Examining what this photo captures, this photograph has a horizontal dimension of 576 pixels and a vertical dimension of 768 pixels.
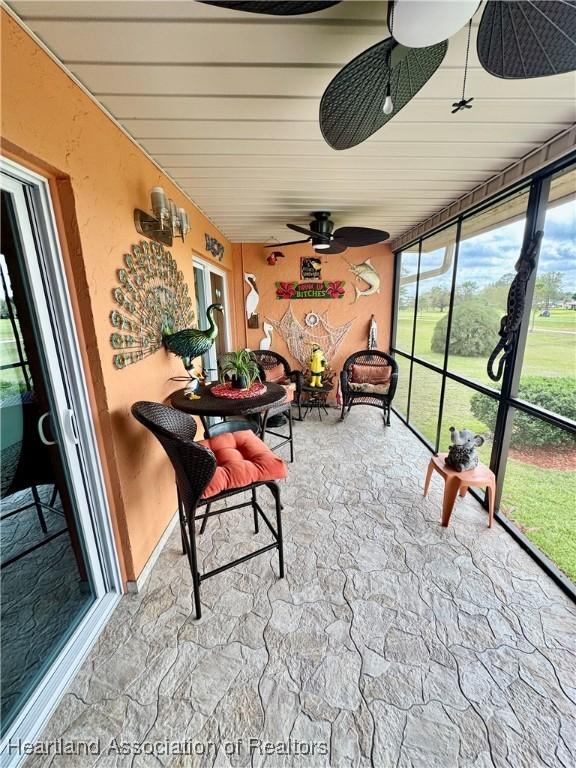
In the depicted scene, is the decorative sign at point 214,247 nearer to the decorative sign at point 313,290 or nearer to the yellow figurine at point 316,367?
the decorative sign at point 313,290

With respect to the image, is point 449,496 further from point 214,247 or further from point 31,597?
point 214,247

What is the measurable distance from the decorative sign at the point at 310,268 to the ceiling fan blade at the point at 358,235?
1.66 m

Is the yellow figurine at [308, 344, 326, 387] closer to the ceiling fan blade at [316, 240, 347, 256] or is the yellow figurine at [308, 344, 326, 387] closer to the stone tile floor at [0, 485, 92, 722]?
the ceiling fan blade at [316, 240, 347, 256]

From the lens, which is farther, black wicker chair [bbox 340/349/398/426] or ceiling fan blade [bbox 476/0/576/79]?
black wicker chair [bbox 340/349/398/426]

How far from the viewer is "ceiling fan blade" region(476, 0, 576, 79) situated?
74cm

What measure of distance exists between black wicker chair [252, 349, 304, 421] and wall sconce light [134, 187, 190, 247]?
7.28 feet

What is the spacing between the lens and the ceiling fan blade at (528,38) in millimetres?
738

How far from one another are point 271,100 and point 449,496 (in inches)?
96.9

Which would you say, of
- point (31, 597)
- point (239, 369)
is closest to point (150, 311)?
point (239, 369)

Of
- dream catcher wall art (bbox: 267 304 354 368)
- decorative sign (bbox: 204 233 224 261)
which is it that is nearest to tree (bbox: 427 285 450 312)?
dream catcher wall art (bbox: 267 304 354 368)

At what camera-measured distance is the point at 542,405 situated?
8.81 feet

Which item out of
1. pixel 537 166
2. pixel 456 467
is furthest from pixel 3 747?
pixel 537 166

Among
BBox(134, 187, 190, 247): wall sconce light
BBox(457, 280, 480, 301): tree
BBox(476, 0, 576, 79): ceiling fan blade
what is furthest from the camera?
BBox(457, 280, 480, 301): tree

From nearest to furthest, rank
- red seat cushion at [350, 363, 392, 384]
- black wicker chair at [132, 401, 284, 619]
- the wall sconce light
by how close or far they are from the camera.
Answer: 1. black wicker chair at [132, 401, 284, 619]
2. the wall sconce light
3. red seat cushion at [350, 363, 392, 384]
